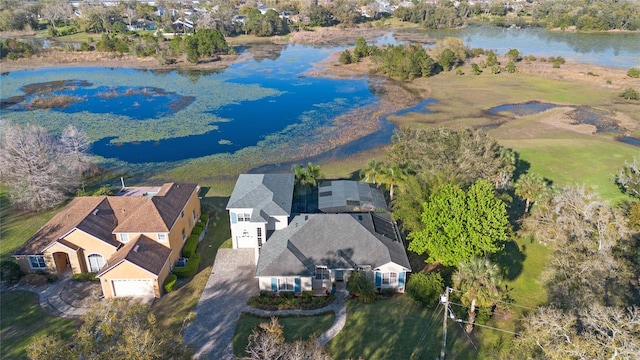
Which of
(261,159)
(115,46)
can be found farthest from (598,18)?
(115,46)

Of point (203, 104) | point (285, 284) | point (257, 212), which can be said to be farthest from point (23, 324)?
point (203, 104)

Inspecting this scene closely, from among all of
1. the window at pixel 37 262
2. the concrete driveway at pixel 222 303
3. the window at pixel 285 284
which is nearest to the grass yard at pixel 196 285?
the concrete driveway at pixel 222 303

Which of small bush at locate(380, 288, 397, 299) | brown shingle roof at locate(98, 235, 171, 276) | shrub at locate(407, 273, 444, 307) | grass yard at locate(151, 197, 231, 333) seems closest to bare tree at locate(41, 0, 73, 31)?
grass yard at locate(151, 197, 231, 333)

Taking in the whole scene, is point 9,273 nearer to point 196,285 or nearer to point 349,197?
point 196,285

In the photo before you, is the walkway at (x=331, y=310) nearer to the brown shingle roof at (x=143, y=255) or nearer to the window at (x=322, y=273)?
the window at (x=322, y=273)

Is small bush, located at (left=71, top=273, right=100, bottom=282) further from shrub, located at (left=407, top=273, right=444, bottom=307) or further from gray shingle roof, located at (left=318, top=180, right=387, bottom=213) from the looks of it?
shrub, located at (left=407, top=273, right=444, bottom=307)
